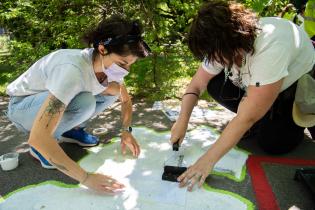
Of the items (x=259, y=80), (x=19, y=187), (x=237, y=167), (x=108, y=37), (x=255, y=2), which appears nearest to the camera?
(x=259, y=80)

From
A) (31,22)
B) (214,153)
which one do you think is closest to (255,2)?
(214,153)

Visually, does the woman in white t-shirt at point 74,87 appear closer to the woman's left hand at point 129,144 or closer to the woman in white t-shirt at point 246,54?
the woman's left hand at point 129,144

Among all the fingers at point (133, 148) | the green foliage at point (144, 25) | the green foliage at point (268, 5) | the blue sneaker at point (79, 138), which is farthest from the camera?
the green foliage at point (144, 25)

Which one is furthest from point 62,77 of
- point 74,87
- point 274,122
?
point 274,122

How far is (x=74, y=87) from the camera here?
176cm

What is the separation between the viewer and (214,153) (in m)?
1.71

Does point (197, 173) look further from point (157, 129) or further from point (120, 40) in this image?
point (157, 129)

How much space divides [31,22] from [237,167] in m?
3.12

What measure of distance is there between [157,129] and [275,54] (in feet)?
4.47

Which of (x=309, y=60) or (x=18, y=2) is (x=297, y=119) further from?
(x=18, y=2)

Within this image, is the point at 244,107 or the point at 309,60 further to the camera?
the point at 309,60

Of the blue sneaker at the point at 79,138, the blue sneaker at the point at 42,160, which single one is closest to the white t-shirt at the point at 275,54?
the blue sneaker at the point at 79,138

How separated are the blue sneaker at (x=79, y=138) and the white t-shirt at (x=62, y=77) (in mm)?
516

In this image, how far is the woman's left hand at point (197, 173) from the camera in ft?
5.65
